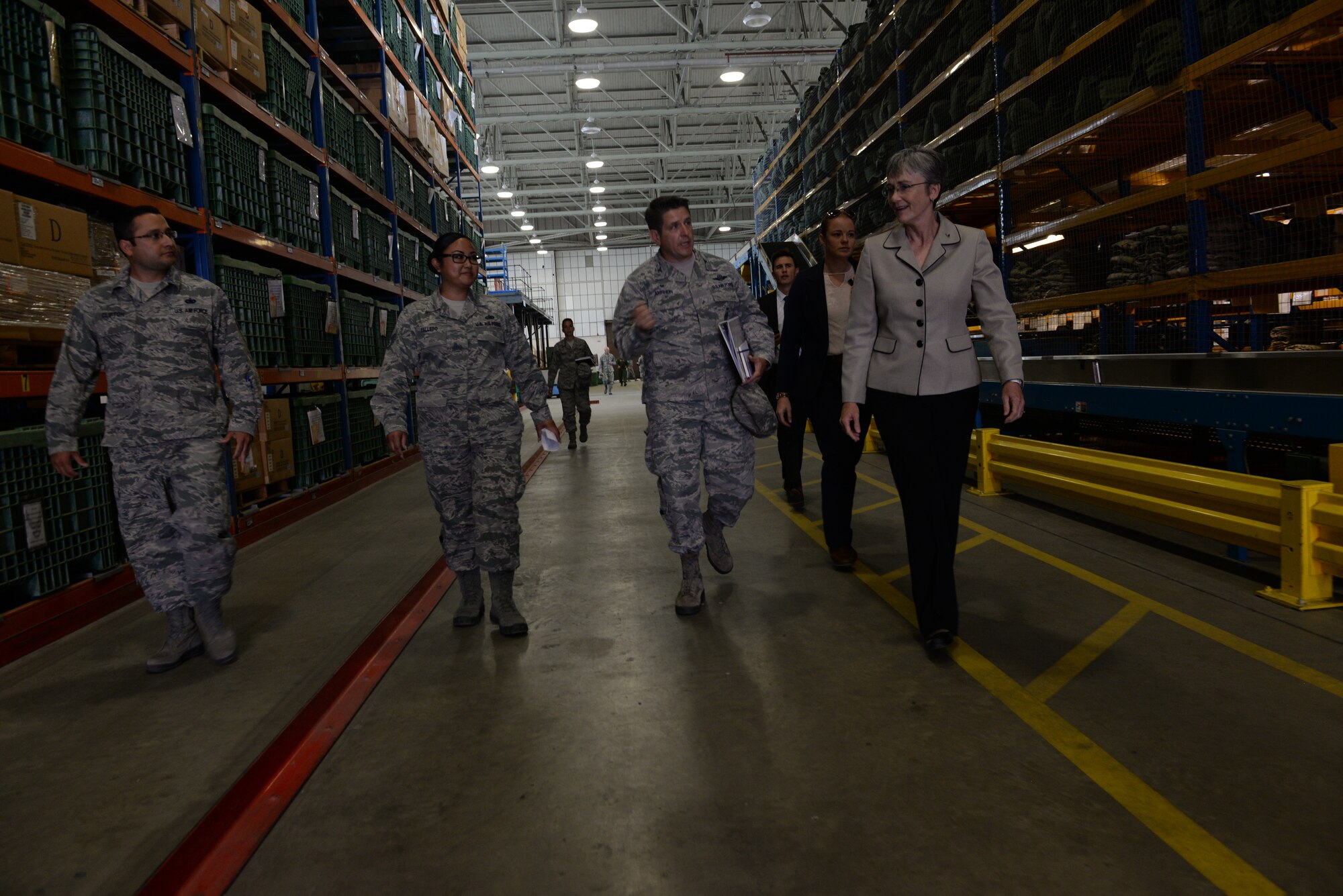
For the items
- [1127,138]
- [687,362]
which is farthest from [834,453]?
[1127,138]

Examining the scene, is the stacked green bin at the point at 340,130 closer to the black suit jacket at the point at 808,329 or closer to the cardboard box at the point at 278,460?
the cardboard box at the point at 278,460

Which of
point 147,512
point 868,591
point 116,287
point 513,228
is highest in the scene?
point 513,228

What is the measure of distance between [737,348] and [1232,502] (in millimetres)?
2683

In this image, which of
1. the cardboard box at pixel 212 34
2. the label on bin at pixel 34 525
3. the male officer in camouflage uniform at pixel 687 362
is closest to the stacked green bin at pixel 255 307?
the cardboard box at pixel 212 34

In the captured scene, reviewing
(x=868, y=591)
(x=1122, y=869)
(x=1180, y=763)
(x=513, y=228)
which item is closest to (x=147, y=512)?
(x=868, y=591)

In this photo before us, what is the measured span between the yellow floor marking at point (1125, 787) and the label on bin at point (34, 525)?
436 centimetres

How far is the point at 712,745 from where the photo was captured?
8.57ft

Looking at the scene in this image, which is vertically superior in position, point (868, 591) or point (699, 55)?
point (699, 55)

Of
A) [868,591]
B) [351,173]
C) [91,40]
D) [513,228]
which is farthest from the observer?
[513,228]

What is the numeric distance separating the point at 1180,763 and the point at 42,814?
132 inches

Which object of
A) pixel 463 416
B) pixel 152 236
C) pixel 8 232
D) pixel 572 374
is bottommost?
pixel 463 416

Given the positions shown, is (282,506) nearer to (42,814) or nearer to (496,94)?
(42,814)

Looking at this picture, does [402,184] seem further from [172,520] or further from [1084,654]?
[1084,654]

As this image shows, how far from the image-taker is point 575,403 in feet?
40.3
